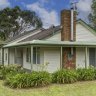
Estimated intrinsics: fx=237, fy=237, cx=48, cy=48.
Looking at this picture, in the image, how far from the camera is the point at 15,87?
14406 mm

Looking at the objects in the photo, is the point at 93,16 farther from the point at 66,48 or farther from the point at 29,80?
the point at 29,80

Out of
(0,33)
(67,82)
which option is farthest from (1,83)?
(0,33)

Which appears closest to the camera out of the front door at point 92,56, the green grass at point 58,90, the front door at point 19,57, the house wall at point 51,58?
the green grass at point 58,90

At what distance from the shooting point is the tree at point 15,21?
61969mm

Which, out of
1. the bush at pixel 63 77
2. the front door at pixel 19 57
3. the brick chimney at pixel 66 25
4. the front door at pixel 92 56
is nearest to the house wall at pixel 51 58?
the brick chimney at pixel 66 25

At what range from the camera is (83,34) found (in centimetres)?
2378

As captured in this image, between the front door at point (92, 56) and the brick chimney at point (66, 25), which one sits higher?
the brick chimney at point (66, 25)

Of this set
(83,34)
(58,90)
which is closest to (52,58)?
(83,34)

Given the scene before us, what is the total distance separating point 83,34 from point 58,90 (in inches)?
438

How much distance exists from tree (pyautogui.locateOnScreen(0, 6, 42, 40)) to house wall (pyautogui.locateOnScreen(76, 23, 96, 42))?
133ft

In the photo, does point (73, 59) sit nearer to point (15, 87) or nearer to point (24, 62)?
point (24, 62)

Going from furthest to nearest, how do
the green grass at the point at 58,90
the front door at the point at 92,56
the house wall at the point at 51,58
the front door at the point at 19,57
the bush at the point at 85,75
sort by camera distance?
1. the front door at the point at 19,57
2. the front door at the point at 92,56
3. the house wall at the point at 51,58
4. the bush at the point at 85,75
5. the green grass at the point at 58,90

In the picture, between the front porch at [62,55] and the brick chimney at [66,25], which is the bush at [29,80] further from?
the brick chimney at [66,25]

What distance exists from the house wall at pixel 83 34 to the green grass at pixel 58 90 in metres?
8.94
